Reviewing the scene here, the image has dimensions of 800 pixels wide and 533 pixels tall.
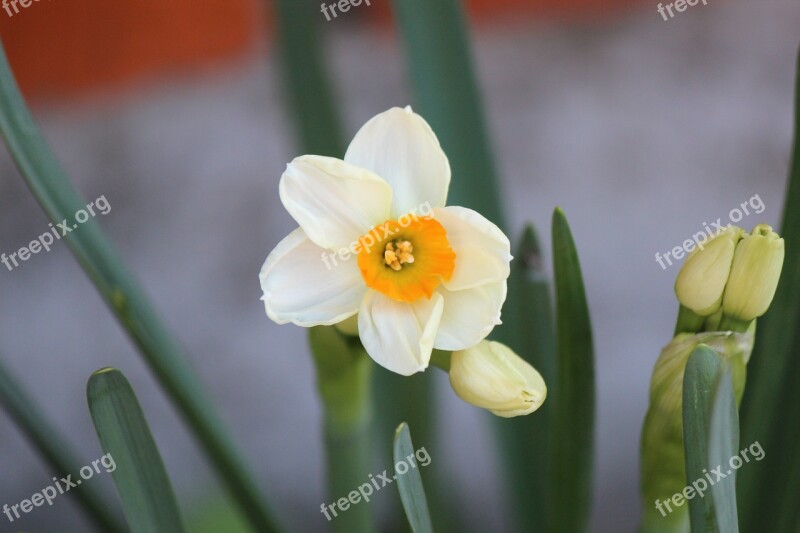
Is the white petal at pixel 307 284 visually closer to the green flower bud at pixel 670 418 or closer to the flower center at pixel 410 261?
the flower center at pixel 410 261

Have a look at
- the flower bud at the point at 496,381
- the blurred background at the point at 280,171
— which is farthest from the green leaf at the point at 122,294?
the blurred background at the point at 280,171

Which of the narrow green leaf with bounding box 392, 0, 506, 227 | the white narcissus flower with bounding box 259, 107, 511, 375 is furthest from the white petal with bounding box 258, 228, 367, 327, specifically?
the narrow green leaf with bounding box 392, 0, 506, 227

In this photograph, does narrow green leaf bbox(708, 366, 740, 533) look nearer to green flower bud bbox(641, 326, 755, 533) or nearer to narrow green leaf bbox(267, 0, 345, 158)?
green flower bud bbox(641, 326, 755, 533)

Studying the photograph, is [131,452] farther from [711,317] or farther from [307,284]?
[711,317]

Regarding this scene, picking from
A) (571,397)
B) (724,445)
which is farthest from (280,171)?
(724,445)

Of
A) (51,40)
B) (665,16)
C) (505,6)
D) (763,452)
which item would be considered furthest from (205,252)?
(763,452)

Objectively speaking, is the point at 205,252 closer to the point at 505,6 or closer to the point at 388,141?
the point at 505,6

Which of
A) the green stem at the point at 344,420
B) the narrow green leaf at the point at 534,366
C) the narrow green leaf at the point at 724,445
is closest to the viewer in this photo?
the narrow green leaf at the point at 724,445
